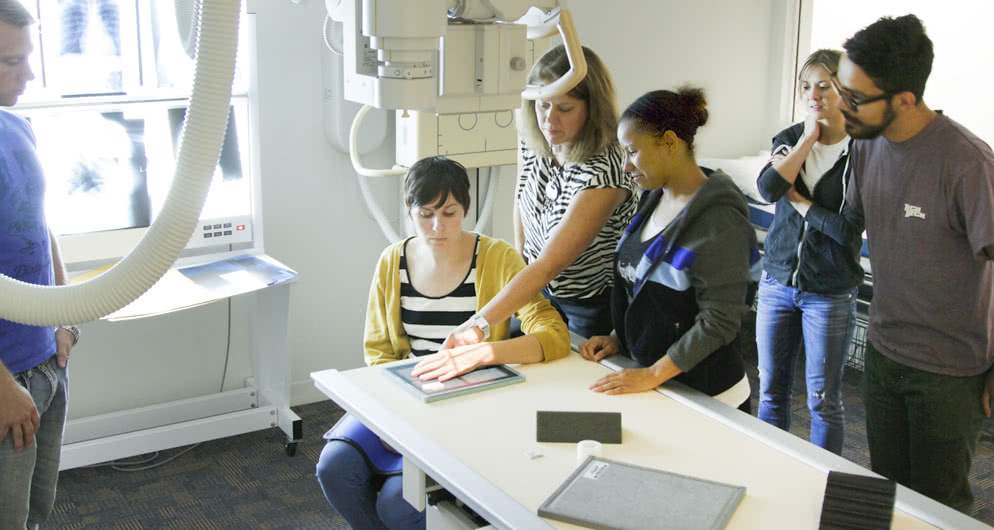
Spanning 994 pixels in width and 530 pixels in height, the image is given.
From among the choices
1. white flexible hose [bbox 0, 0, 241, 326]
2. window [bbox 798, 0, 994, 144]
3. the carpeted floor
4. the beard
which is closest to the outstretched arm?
the beard

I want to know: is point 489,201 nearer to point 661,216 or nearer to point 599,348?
point 599,348

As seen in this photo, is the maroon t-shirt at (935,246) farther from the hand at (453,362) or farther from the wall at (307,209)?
the wall at (307,209)

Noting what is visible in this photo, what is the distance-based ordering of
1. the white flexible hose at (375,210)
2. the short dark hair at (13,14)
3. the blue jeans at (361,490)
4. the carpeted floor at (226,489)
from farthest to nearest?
the white flexible hose at (375,210)
the carpeted floor at (226,489)
the blue jeans at (361,490)
the short dark hair at (13,14)

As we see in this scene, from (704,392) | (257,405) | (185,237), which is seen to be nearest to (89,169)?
(257,405)

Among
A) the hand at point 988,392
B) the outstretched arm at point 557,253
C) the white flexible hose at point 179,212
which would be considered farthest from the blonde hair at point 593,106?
the white flexible hose at point 179,212

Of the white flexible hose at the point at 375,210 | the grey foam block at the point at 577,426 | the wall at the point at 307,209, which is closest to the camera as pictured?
the grey foam block at the point at 577,426

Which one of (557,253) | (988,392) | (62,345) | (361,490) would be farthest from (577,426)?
(62,345)

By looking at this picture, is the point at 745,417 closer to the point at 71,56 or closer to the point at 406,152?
the point at 406,152

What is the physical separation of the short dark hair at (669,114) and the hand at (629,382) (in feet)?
1.64

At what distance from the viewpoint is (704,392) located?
222 cm

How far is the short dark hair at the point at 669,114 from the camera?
215cm

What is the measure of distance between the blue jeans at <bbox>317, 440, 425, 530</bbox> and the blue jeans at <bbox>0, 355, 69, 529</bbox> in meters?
0.57

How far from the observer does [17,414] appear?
187 centimetres

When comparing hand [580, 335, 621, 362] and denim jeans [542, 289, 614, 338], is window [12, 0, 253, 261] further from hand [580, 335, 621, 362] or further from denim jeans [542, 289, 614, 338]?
hand [580, 335, 621, 362]
